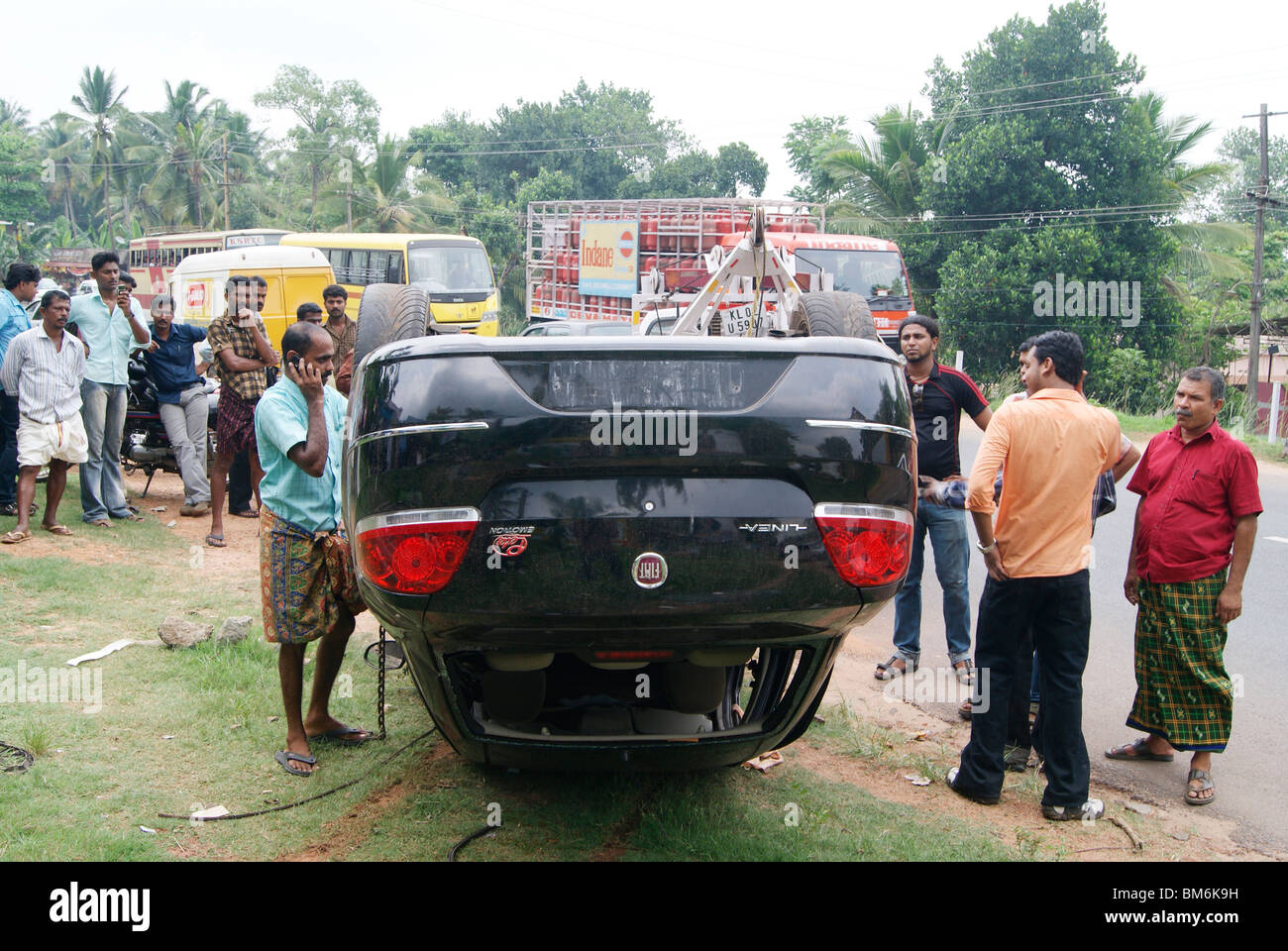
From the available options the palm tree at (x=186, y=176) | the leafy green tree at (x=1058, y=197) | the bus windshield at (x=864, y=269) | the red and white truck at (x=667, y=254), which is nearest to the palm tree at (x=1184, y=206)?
the leafy green tree at (x=1058, y=197)

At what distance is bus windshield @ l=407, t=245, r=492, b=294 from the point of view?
23.3 metres

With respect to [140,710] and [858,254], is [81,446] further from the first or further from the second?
[858,254]

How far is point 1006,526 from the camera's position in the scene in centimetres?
421

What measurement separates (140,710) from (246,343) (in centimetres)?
405

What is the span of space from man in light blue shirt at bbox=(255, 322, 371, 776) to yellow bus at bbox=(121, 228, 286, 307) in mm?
27242

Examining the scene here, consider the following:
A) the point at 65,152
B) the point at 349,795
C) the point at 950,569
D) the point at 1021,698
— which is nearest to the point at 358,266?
the point at 950,569

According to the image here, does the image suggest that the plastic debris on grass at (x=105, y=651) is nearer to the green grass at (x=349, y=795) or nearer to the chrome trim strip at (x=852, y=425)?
the green grass at (x=349, y=795)

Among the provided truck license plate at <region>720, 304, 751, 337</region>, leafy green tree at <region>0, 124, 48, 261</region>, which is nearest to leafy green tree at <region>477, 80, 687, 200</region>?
leafy green tree at <region>0, 124, 48, 261</region>

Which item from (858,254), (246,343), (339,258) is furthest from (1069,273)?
(246,343)

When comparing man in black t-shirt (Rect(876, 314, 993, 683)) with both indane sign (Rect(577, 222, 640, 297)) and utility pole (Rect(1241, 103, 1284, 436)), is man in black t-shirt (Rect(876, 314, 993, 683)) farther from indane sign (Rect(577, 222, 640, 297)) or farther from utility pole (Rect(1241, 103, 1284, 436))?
utility pole (Rect(1241, 103, 1284, 436))

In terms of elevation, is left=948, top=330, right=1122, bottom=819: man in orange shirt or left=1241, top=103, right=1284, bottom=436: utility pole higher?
left=1241, top=103, right=1284, bottom=436: utility pole

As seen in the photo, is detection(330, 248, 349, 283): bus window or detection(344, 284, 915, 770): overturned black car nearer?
detection(344, 284, 915, 770): overturned black car

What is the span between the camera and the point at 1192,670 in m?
4.50

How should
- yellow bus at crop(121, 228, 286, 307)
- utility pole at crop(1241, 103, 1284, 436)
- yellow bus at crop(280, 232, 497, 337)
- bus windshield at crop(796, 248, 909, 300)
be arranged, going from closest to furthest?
bus windshield at crop(796, 248, 909, 300) < utility pole at crop(1241, 103, 1284, 436) < yellow bus at crop(280, 232, 497, 337) < yellow bus at crop(121, 228, 286, 307)
